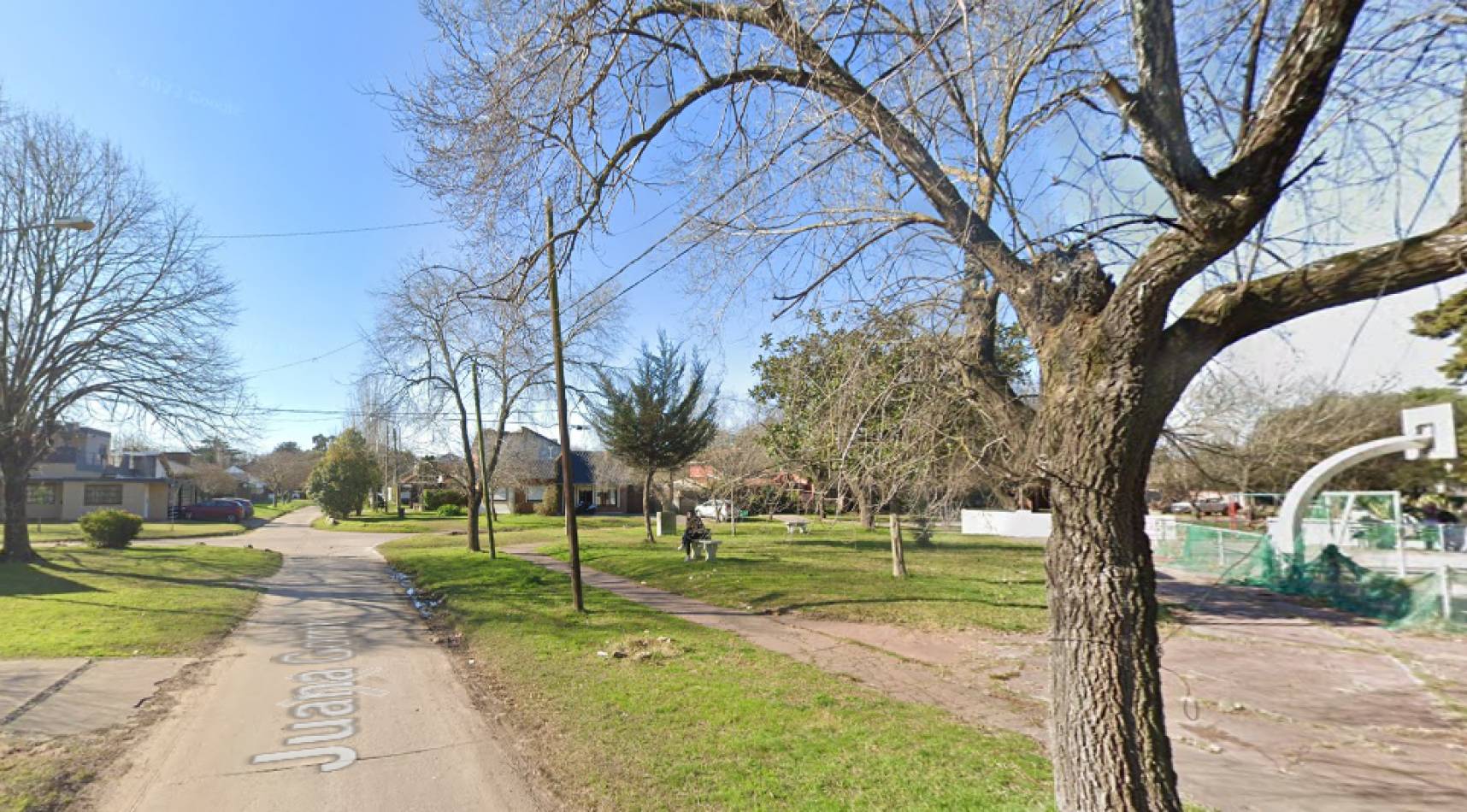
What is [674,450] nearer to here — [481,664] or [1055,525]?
[481,664]

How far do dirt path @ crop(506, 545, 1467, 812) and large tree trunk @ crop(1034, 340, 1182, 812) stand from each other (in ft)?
3.50

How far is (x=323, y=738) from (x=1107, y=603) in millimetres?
5935

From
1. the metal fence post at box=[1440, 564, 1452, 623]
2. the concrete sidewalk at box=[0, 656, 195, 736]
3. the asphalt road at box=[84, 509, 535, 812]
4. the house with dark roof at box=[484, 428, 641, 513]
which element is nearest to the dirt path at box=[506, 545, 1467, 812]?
the metal fence post at box=[1440, 564, 1452, 623]

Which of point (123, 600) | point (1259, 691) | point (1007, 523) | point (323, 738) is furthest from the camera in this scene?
point (1007, 523)

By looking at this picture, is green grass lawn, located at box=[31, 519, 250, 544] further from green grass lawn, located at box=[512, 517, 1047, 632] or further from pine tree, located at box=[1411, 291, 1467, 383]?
pine tree, located at box=[1411, 291, 1467, 383]

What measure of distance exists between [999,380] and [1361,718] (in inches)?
242

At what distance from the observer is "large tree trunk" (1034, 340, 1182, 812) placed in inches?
129

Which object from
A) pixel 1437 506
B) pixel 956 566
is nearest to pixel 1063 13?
pixel 956 566

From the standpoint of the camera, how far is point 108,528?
21.8m

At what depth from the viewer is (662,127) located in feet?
18.0

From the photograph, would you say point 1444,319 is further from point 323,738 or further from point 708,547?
point 708,547

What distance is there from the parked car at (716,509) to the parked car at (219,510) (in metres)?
27.2

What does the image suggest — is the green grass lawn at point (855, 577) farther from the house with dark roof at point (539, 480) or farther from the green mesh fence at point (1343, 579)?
the house with dark roof at point (539, 480)

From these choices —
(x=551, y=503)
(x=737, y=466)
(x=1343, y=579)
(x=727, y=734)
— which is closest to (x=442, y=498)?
(x=551, y=503)
